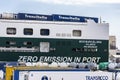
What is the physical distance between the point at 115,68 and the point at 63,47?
1638cm

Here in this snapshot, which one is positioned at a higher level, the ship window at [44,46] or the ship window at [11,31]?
the ship window at [11,31]

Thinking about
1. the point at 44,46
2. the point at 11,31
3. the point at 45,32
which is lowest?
the point at 44,46

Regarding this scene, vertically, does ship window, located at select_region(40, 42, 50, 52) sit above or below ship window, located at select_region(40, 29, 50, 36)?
below

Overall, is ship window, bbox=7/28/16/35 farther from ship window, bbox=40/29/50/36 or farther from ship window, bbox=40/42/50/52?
ship window, bbox=40/42/50/52

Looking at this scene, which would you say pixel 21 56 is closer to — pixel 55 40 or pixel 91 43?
pixel 55 40

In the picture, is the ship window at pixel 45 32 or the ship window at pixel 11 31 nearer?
the ship window at pixel 11 31

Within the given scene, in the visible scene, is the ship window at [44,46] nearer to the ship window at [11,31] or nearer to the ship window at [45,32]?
the ship window at [45,32]

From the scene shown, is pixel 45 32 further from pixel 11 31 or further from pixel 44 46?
pixel 11 31

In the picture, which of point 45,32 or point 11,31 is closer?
point 11,31

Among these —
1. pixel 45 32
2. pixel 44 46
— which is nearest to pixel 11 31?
pixel 45 32

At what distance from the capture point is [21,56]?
39.4 m

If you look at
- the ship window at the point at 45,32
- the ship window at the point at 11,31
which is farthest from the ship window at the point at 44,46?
the ship window at the point at 11,31

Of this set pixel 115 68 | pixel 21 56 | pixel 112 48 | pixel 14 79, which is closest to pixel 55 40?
pixel 21 56

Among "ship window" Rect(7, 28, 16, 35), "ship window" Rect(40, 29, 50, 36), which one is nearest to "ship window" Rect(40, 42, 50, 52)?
"ship window" Rect(40, 29, 50, 36)
